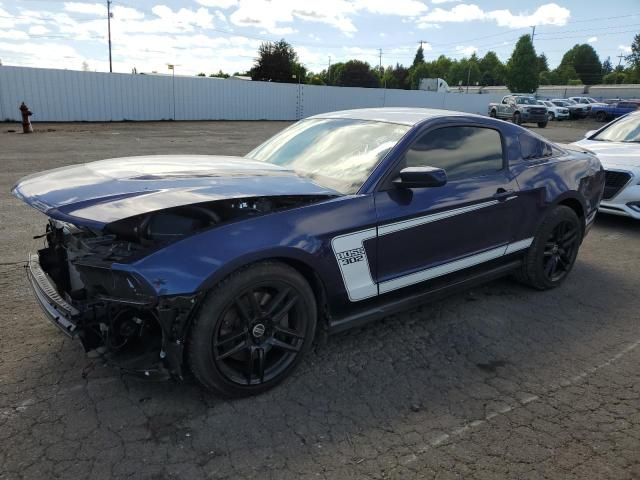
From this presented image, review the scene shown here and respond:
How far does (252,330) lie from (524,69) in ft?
306

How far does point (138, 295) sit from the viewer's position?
248 centimetres

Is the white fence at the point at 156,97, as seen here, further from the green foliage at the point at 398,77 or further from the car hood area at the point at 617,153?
the green foliage at the point at 398,77

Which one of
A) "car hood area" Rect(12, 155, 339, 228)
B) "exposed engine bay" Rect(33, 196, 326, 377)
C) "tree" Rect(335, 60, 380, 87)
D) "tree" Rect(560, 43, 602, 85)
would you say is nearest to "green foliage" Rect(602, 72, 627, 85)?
"tree" Rect(560, 43, 602, 85)

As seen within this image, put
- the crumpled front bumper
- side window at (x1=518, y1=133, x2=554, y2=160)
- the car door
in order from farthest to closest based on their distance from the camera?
side window at (x1=518, y1=133, x2=554, y2=160)
the car door
the crumpled front bumper

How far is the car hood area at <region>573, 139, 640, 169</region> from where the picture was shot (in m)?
6.89

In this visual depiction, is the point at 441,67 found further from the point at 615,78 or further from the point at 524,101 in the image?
the point at 524,101

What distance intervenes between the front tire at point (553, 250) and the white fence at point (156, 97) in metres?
26.5

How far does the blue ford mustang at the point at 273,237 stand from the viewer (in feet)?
8.41

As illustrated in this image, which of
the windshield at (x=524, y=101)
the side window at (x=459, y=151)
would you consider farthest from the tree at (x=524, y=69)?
the side window at (x=459, y=151)

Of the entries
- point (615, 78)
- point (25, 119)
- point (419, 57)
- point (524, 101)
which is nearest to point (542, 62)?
point (615, 78)

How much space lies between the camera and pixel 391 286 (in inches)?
131

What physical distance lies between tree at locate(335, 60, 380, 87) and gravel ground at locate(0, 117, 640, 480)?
96.7 meters

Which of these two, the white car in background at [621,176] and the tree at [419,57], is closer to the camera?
the white car in background at [621,176]

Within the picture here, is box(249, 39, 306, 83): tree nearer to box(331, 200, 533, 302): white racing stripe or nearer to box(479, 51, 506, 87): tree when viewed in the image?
box(331, 200, 533, 302): white racing stripe
